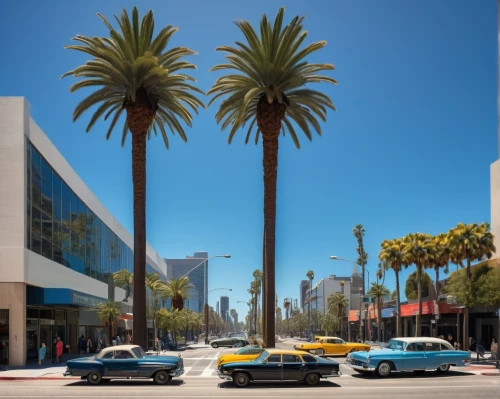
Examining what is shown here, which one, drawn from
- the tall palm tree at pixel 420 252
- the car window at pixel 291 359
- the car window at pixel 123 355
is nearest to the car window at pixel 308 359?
the car window at pixel 291 359

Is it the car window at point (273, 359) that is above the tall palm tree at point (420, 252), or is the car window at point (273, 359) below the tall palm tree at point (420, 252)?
below

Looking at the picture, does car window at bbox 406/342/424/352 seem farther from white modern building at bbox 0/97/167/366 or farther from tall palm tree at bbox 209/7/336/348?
white modern building at bbox 0/97/167/366

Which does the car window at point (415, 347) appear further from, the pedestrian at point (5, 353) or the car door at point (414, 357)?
the pedestrian at point (5, 353)

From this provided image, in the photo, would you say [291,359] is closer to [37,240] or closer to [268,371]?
[268,371]

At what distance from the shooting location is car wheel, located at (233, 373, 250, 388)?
2366 centimetres

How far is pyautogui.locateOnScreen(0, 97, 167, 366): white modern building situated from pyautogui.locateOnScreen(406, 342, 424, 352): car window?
2145 centimetres

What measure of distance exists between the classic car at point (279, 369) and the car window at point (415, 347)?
4.64 m

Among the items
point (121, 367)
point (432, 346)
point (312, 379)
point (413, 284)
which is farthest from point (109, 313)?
point (413, 284)

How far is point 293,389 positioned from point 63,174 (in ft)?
96.7

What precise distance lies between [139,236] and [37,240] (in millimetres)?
8756

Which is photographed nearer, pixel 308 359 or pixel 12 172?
pixel 308 359

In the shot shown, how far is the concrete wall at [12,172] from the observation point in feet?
116

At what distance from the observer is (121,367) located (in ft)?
79.6

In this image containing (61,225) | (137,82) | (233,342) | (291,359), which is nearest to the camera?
(291,359)
